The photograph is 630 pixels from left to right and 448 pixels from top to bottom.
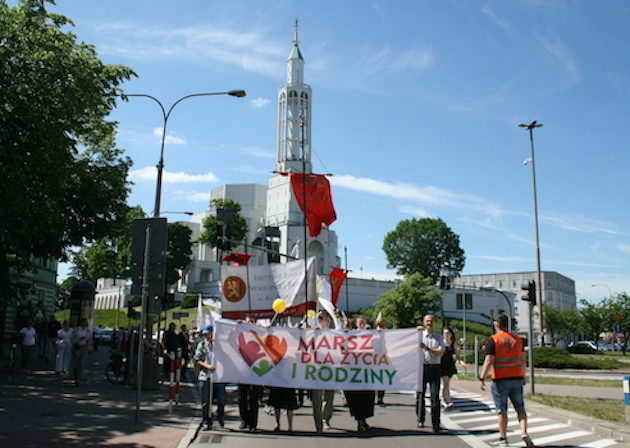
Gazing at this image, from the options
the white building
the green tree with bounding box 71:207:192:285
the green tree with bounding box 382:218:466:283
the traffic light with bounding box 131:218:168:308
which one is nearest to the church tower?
the green tree with bounding box 382:218:466:283

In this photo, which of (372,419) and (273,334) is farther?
(372,419)

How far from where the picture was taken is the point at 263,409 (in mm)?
13969

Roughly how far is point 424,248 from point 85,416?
98.7 meters

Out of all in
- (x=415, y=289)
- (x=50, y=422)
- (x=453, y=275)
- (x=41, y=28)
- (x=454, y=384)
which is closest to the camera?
(x=50, y=422)

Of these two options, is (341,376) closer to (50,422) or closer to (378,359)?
(378,359)

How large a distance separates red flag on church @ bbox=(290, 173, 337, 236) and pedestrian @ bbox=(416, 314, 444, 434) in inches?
186

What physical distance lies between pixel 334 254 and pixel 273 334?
101943 millimetres

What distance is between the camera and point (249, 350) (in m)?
10.7

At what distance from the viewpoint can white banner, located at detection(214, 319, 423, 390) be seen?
10.6 meters

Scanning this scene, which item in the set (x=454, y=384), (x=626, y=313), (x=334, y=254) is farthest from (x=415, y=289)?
(x=334, y=254)

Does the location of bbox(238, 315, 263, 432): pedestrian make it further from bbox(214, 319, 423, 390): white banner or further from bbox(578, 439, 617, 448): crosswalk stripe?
bbox(578, 439, 617, 448): crosswalk stripe

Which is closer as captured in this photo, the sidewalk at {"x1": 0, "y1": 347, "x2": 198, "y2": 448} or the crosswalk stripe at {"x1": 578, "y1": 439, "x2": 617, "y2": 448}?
the sidewalk at {"x1": 0, "y1": 347, "x2": 198, "y2": 448}

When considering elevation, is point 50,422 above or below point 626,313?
below

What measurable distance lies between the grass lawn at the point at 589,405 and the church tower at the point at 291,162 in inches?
3438
